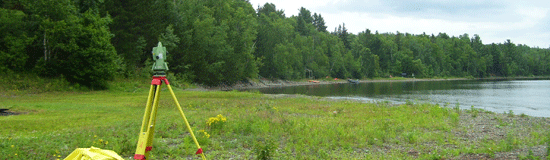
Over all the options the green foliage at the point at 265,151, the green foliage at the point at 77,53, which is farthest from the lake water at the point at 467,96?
the green foliage at the point at 77,53

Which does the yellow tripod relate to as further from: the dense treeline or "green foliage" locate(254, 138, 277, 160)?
the dense treeline

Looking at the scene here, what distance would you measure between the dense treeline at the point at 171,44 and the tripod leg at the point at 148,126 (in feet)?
98.8

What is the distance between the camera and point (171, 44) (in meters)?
51.2

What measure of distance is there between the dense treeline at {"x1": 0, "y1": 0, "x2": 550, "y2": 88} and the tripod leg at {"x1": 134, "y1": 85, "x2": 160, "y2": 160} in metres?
30.1

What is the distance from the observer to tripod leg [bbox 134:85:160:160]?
577 cm

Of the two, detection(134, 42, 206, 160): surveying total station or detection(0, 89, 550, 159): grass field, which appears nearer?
detection(134, 42, 206, 160): surveying total station

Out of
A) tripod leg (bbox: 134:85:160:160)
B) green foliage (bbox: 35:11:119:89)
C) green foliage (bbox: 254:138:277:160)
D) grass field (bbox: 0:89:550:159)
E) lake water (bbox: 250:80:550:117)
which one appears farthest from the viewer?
lake water (bbox: 250:80:550:117)

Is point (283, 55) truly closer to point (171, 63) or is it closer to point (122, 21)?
point (171, 63)

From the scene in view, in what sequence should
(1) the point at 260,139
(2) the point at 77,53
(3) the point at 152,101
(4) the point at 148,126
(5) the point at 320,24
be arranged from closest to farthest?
(4) the point at 148,126 → (3) the point at 152,101 → (1) the point at 260,139 → (2) the point at 77,53 → (5) the point at 320,24

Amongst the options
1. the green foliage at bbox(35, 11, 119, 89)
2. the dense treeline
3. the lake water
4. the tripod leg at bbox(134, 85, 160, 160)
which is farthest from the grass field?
the lake water

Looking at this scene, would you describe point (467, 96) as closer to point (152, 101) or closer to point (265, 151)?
point (265, 151)

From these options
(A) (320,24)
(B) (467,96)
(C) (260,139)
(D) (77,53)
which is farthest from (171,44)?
(A) (320,24)

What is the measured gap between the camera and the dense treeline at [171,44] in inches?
1283

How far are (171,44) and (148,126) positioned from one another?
47.1 m
